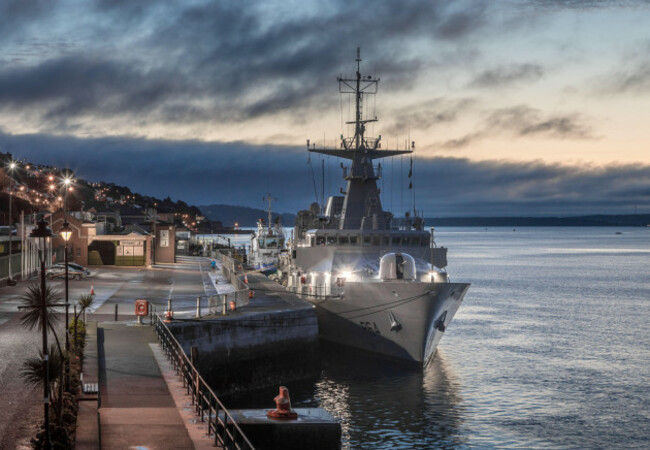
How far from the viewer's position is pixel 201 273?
6619cm

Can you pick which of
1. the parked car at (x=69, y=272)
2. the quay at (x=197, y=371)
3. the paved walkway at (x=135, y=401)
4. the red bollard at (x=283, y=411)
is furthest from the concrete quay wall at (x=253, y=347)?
the parked car at (x=69, y=272)

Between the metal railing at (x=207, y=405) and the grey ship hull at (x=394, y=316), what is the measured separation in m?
9.80

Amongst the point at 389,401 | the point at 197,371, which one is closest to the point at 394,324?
the point at 389,401

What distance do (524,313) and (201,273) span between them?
27.7m

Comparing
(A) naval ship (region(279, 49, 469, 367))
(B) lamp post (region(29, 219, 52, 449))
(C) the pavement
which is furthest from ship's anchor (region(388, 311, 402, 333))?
(B) lamp post (region(29, 219, 52, 449))

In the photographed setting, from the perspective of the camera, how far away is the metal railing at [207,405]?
47.7ft

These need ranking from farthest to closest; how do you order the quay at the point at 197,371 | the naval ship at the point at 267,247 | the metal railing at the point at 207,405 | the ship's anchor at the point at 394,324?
the naval ship at the point at 267,247, the ship's anchor at the point at 394,324, the quay at the point at 197,371, the metal railing at the point at 207,405

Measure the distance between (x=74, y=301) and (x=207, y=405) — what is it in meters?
19.0

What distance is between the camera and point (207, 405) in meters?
20.7

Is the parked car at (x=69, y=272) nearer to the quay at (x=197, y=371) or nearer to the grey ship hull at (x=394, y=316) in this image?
the quay at (x=197, y=371)

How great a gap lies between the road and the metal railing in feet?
11.2

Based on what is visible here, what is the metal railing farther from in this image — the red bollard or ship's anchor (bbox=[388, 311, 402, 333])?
ship's anchor (bbox=[388, 311, 402, 333])

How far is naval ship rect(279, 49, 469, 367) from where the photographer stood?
31.8 metres

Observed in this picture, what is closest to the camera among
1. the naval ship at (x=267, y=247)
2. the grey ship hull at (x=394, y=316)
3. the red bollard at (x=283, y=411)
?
the red bollard at (x=283, y=411)
